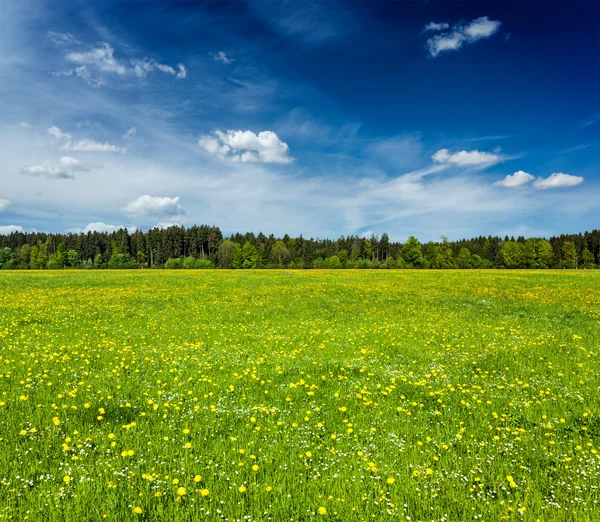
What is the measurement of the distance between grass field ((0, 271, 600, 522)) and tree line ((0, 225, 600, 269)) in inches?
4023

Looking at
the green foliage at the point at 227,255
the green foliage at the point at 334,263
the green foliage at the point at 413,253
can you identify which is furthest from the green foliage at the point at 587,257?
the green foliage at the point at 227,255

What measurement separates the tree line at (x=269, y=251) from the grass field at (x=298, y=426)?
102 m

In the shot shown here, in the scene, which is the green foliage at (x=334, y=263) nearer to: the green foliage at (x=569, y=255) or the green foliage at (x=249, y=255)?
the green foliage at (x=249, y=255)

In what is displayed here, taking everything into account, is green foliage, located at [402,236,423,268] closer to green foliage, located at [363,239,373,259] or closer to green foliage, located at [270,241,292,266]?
green foliage, located at [363,239,373,259]

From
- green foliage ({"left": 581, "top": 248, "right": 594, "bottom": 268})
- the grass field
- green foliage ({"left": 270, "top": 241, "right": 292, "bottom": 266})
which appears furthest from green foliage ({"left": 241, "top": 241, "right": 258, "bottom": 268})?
green foliage ({"left": 581, "top": 248, "right": 594, "bottom": 268})

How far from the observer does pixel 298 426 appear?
20.2 feet

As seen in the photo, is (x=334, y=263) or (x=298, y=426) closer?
(x=298, y=426)

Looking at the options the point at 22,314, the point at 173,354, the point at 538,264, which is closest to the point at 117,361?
the point at 173,354

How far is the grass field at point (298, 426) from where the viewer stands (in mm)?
4234

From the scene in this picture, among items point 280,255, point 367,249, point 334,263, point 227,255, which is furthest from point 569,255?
point 227,255

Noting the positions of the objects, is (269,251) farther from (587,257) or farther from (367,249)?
(587,257)

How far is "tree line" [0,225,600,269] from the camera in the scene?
124 m

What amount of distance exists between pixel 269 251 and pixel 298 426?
140m

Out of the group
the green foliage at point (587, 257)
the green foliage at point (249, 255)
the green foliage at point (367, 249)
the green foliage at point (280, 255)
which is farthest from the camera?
the green foliage at point (367, 249)
